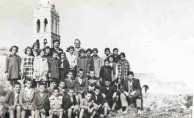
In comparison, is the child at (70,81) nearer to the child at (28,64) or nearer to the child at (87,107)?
the child at (87,107)

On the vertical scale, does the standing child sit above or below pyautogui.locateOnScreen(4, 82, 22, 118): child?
above

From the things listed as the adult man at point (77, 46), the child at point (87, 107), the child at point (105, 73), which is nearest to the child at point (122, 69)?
the child at point (105, 73)

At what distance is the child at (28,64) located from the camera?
287 inches

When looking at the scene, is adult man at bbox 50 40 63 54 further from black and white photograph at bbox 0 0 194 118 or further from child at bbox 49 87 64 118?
child at bbox 49 87 64 118

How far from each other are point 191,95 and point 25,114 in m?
2.17

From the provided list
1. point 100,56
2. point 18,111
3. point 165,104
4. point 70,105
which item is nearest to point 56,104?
point 70,105

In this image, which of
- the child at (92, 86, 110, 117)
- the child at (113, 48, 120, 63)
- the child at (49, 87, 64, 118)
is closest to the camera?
the child at (49, 87, 64, 118)

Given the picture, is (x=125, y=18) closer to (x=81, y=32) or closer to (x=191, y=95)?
(x=81, y=32)

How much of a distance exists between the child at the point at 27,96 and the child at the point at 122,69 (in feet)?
3.66

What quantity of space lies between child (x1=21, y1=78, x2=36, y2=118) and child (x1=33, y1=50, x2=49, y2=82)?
0.36ft

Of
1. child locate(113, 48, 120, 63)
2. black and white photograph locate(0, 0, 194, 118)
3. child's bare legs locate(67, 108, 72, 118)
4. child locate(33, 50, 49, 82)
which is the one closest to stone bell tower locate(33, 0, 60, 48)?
black and white photograph locate(0, 0, 194, 118)

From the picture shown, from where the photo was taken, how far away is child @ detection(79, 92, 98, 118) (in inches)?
286

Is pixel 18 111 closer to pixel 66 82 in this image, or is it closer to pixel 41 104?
pixel 41 104

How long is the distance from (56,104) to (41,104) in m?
0.19
